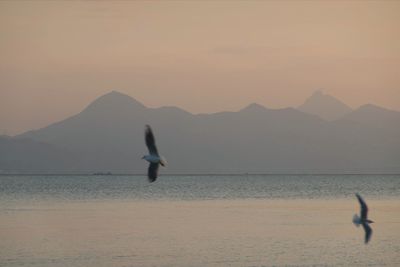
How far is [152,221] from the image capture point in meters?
77.0

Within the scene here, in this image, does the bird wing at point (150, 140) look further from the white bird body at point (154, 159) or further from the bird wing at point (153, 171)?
the bird wing at point (153, 171)

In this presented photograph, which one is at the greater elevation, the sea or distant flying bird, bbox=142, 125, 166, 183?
the sea

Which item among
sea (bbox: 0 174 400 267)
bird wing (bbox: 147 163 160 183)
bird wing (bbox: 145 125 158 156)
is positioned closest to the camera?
bird wing (bbox: 145 125 158 156)

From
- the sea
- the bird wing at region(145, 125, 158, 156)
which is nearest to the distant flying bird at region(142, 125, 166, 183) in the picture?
the bird wing at region(145, 125, 158, 156)

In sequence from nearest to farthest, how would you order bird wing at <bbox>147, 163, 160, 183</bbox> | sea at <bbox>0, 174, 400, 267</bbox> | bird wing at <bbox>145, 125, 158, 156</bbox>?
bird wing at <bbox>145, 125, 158, 156</bbox>, bird wing at <bbox>147, 163, 160, 183</bbox>, sea at <bbox>0, 174, 400, 267</bbox>

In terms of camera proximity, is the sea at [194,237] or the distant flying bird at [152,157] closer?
the distant flying bird at [152,157]

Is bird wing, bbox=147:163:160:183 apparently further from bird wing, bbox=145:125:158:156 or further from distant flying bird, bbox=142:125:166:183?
bird wing, bbox=145:125:158:156

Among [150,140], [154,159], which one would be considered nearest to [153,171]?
[154,159]

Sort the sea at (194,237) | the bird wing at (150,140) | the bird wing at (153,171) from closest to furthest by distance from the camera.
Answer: the bird wing at (150,140)
the bird wing at (153,171)
the sea at (194,237)

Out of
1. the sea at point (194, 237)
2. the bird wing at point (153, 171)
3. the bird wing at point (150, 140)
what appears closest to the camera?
the bird wing at point (150, 140)

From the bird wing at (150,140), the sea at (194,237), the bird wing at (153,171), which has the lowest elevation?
the bird wing at (153,171)

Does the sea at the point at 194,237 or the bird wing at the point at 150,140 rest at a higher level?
the sea at the point at 194,237

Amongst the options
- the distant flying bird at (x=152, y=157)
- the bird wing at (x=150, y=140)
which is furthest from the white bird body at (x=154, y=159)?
the bird wing at (x=150, y=140)

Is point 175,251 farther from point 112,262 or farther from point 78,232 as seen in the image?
point 78,232
